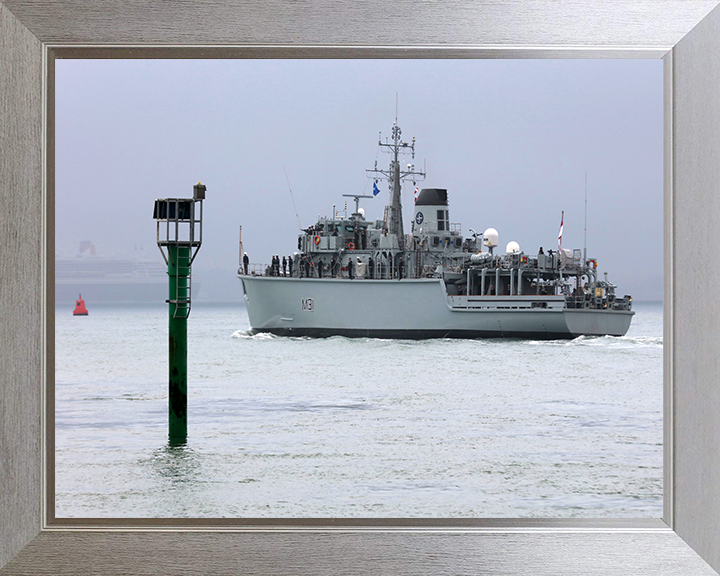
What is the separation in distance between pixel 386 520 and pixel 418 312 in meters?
14.8

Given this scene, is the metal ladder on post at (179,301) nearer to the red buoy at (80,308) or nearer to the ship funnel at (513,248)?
the ship funnel at (513,248)

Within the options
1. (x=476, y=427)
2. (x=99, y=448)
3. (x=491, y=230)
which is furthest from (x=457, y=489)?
(x=491, y=230)

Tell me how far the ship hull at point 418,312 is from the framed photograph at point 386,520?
14.2m

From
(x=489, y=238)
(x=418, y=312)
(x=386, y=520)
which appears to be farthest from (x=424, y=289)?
(x=386, y=520)

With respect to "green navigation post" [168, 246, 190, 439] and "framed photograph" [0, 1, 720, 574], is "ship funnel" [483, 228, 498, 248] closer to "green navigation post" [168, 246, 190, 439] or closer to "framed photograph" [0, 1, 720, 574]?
"green navigation post" [168, 246, 190, 439]

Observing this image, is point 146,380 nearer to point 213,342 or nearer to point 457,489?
point 213,342

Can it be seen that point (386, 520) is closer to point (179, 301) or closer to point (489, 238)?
point (179, 301)

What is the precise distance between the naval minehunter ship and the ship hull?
0.02 m

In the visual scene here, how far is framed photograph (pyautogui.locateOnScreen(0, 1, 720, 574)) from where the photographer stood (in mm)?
1901

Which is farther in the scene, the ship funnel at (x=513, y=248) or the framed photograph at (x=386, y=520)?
the ship funnel at (x=513, y=248)

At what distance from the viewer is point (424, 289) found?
1630 cm

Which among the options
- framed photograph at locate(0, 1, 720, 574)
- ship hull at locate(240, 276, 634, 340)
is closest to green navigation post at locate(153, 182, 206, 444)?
framed photograph at locate(0, 1, 720, 574)

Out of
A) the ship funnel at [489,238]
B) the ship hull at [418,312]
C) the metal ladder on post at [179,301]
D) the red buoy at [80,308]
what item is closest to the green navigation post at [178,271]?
the metal ladder on post at [179,301]

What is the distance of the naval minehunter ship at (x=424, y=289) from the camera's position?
54.0 ft
